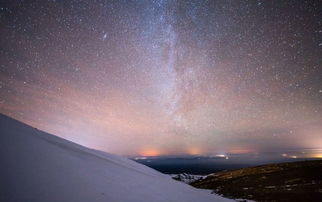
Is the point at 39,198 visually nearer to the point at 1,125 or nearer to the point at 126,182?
the point at 126,182

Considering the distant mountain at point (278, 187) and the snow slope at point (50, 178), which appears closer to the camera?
the snow slope at point (50, 178)

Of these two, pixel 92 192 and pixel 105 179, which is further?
pixel 105 179

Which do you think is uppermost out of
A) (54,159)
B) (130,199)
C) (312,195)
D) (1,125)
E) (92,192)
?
(1,125)

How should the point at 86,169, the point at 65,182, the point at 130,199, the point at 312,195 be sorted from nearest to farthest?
the point at 65,182
the point at 130,199
the point at 86,169
the point at 312,195

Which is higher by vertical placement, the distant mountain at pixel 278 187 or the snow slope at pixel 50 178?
the snow slope at pixel 50 178

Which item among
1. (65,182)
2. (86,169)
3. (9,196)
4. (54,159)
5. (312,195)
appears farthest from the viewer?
(312,195)

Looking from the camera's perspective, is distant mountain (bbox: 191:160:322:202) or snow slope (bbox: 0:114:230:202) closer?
snow slope (bbox: 0:114:230:202)

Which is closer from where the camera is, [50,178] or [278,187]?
[50,178]

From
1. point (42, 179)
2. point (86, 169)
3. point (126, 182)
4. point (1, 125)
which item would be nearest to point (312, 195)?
point (126, 182)

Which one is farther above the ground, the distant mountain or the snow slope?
the snow slope

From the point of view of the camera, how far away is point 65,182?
3475mm

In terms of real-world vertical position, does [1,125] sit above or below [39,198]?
above

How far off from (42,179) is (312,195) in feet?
71.6

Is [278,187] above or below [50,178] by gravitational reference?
below
